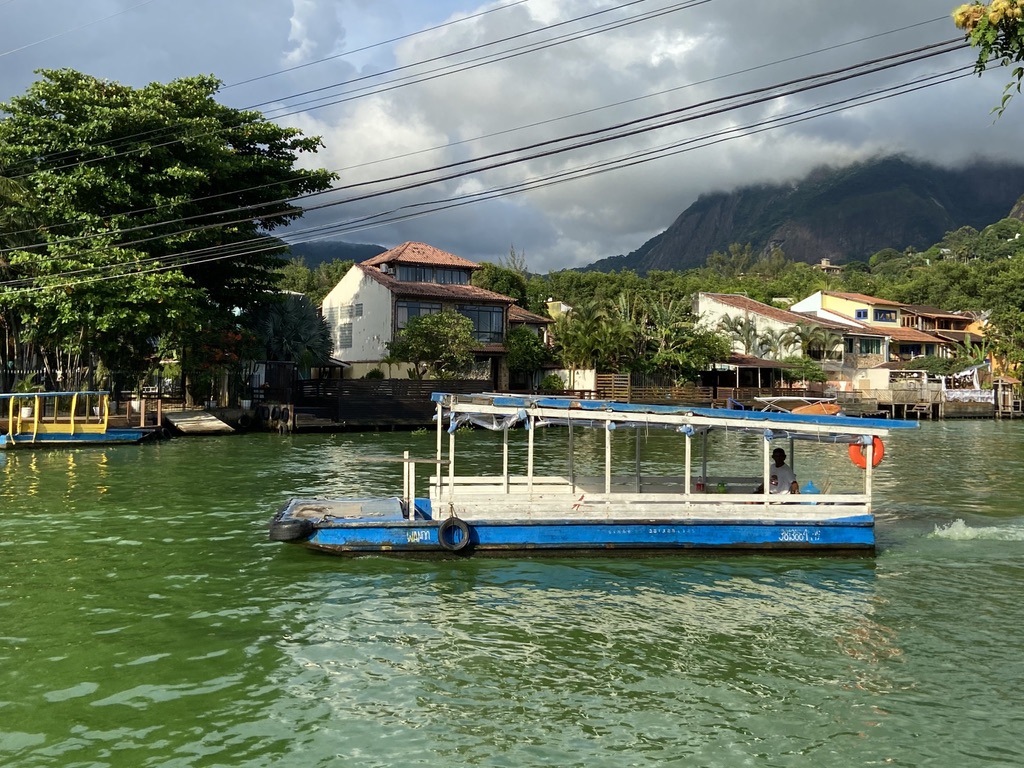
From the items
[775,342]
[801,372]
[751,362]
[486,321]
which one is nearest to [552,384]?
[486,321]

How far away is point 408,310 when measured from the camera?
194 feet

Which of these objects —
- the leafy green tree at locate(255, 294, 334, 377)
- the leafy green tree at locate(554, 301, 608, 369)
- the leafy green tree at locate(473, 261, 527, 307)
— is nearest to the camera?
the leafy green tree at locate(255, 294, 334, 377)

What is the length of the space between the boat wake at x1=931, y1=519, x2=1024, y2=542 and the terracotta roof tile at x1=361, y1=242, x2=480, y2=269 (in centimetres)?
4804

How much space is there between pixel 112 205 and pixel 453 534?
3258 centimetres

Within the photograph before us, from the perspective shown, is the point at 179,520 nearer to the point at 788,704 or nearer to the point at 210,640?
the point at 210,640

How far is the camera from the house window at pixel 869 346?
8081 cm

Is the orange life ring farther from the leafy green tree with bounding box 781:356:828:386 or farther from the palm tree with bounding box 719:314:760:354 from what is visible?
the palm tree with bounding box 719:314:760:354

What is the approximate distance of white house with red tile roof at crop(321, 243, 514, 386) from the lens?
195ft

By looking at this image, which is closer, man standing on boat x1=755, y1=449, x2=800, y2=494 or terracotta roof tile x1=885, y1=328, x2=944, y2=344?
man standing on boat x1=755, y1=449, x2=800, y2=494

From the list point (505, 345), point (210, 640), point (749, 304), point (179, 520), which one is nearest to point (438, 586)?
point (210, 640)

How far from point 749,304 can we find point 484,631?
74.9 m

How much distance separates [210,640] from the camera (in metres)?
11.6

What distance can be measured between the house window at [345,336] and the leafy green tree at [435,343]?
32.0 ft

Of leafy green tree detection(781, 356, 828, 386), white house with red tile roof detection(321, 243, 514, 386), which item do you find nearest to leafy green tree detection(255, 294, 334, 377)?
white house with red tile roof detection(321, 243, 514, 386)
